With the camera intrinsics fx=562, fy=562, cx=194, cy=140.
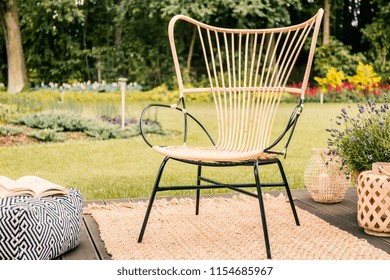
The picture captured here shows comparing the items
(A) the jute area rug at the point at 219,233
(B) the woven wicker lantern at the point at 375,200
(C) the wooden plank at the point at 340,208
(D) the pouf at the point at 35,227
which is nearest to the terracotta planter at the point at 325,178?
(C) the wooden plank at the point at 340,208

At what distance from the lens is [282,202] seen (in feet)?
9.32

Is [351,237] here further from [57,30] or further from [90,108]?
[57,30]

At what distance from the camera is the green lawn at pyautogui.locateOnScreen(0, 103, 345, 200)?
3615 mm

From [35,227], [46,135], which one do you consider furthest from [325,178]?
[46,135]

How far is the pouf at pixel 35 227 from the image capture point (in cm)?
186

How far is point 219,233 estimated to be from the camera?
229 cm

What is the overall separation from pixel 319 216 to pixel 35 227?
132cm

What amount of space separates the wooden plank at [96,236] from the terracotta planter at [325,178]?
110 cm

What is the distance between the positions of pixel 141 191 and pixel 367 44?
7963mm

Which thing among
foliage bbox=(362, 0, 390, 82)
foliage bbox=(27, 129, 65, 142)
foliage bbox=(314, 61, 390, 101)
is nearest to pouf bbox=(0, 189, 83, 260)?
foliage bbox=(27, 129, 65, 142)

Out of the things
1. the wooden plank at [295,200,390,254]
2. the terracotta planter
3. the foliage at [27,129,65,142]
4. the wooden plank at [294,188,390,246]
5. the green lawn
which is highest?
the terracotta planter

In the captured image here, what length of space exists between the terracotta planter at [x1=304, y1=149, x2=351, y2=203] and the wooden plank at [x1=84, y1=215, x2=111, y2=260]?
1.10 metres

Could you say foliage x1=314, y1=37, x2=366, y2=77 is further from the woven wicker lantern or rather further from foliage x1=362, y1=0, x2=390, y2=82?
the woven wicker lantern

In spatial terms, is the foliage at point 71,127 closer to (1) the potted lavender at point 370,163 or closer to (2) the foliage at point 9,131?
(2) the foliage at point 9,131
